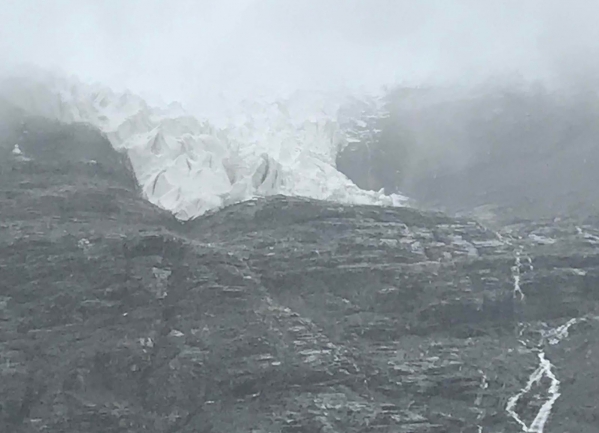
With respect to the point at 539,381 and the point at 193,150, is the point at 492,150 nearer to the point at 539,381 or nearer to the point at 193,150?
the point at 193,150

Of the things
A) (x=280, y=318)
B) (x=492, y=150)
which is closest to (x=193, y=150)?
(x=280, y=318)

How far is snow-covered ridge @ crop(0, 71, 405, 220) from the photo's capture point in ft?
404

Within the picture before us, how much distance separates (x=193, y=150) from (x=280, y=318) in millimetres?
37959

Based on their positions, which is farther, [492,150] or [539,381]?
[492,150]

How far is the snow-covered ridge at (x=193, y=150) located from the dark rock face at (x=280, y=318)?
8.86m

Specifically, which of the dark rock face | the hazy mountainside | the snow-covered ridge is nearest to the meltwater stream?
the dark rock face

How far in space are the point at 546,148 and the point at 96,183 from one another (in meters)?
70.4

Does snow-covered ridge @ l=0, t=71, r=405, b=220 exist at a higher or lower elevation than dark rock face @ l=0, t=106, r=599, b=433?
higher

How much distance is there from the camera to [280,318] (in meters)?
96.0

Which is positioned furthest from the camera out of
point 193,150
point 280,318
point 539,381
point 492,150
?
point 492,150

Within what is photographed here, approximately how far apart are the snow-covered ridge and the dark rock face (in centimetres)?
886

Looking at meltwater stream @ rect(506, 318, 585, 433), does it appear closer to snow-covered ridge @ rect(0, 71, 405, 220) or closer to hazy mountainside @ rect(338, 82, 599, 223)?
hazy mountainside @ rect(338, 82, 599, 223)

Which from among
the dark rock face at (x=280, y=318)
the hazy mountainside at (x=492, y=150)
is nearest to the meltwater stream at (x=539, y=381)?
the dark rock face at (x=280, y=318)

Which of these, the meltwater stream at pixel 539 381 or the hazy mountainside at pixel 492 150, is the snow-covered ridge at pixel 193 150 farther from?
the meltwater stream at pixel 539 381
